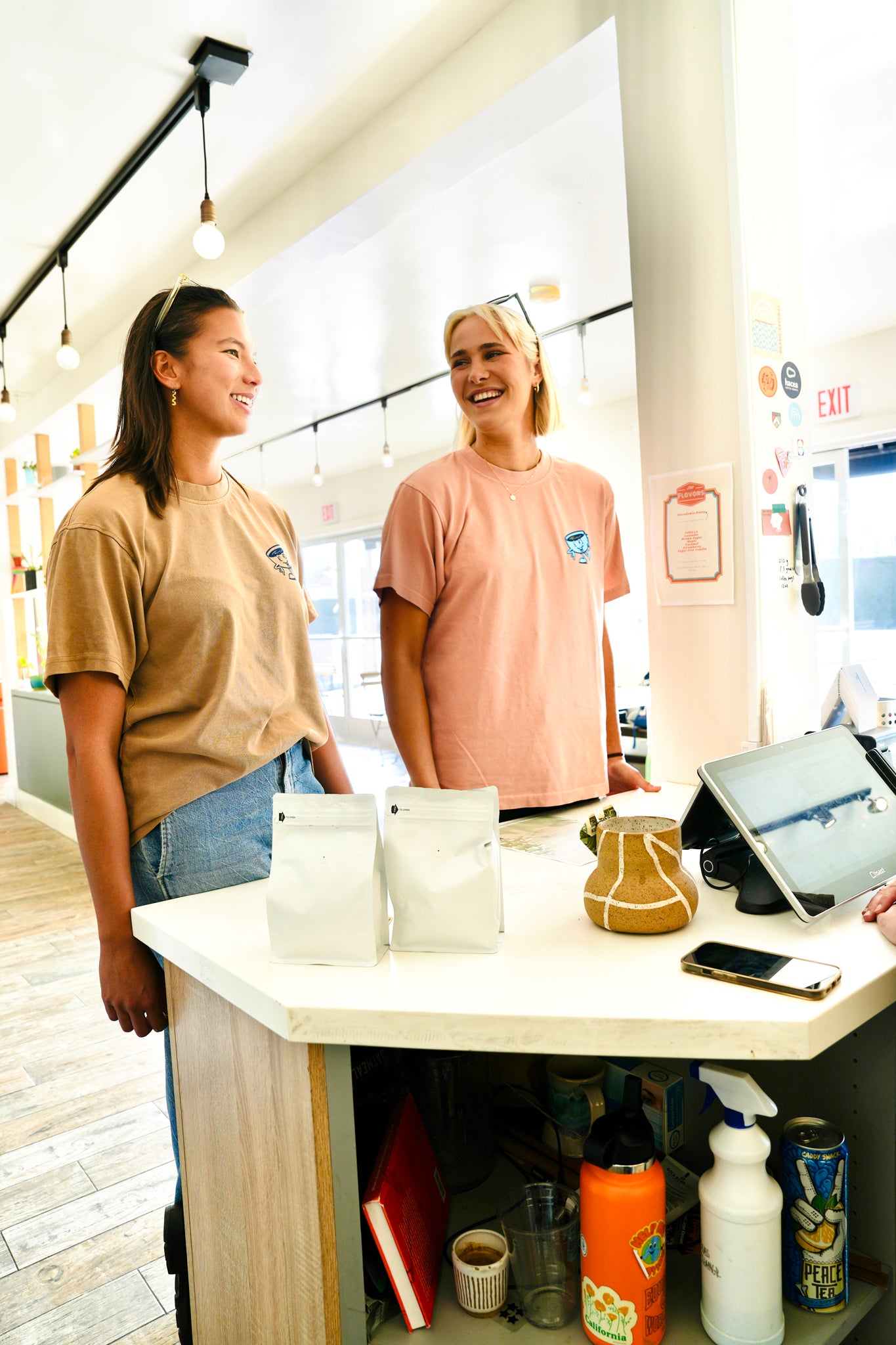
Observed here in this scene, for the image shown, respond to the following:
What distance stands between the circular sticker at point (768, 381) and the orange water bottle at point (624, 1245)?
1.32 meters

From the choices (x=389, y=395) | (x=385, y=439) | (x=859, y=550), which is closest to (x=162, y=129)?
(x=389, y=395)

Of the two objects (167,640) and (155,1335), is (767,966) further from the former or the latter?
(155,1335)

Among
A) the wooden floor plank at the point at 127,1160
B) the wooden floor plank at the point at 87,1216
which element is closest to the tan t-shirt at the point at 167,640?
the wooden floor plank at the point at 87,1216

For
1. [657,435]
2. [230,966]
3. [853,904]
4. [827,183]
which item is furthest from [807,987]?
[827,183]

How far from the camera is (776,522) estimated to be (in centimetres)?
168

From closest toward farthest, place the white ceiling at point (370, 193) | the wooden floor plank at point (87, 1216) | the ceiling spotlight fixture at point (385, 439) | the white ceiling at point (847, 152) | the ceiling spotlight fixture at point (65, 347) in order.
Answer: the wooden floor plank at point (87, 1216) → the white ceiling at point (370, 193) → the white ceiling at point (847, 152) → the ceiling spotlight fixture at point (65, 347) → the ceiling spotlight fixture at point (385, 439)

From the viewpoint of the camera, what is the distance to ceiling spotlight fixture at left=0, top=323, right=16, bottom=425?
176 inches

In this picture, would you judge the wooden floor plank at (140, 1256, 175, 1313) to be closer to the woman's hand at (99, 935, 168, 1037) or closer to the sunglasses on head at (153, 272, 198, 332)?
the woman's hand at (99, 935, 168, 1037)

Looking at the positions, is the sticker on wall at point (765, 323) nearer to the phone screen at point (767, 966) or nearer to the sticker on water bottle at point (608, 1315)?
the phone screen at point (767, 966)

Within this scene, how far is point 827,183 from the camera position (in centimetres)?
354

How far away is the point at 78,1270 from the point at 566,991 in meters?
1.53

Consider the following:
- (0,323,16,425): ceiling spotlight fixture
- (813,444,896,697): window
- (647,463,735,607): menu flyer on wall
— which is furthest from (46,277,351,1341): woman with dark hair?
(813,444,896,697): window

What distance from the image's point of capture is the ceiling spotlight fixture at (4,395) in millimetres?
4465

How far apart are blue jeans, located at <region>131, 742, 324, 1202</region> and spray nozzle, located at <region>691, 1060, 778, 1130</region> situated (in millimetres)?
636
